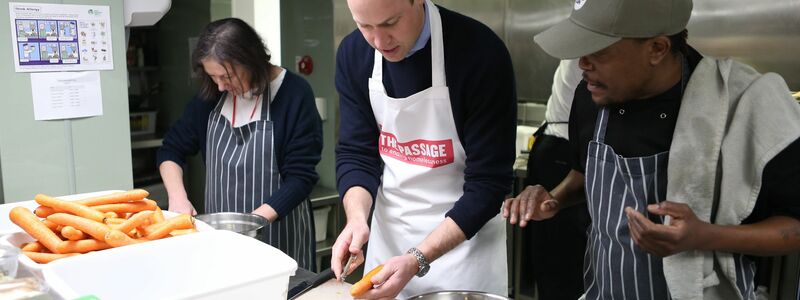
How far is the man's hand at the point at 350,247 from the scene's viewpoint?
1349 mm

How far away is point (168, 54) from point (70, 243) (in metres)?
2.51

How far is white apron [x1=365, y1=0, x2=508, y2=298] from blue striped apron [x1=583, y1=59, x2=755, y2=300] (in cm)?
28

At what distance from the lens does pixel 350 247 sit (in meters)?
1.35

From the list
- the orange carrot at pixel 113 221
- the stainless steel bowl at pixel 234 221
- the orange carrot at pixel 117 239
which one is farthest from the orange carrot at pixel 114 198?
the stainless steel bowl at pixel 234 221

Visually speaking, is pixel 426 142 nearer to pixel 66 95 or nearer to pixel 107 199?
pixel 107 199

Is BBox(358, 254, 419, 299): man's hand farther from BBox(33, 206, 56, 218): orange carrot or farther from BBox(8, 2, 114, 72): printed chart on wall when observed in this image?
BBox(8, 2, 114, 72): printed chart on wall

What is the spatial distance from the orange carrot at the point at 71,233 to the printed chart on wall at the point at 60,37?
1.11m

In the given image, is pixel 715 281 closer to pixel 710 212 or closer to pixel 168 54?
pixel 710 212

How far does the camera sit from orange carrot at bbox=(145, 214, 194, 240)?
3.78 ft

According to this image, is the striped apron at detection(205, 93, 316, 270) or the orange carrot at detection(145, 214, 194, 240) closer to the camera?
the orange carrot at detection(145, 214, 194, 240)

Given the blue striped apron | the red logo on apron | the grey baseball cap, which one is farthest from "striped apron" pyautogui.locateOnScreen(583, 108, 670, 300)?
the red logo on apron

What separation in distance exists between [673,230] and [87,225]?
1022 millimetres

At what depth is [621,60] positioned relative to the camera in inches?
49.2

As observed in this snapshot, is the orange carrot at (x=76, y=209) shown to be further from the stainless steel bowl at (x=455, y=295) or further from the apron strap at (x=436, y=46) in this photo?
the apron strap at (x=436, y=46)
